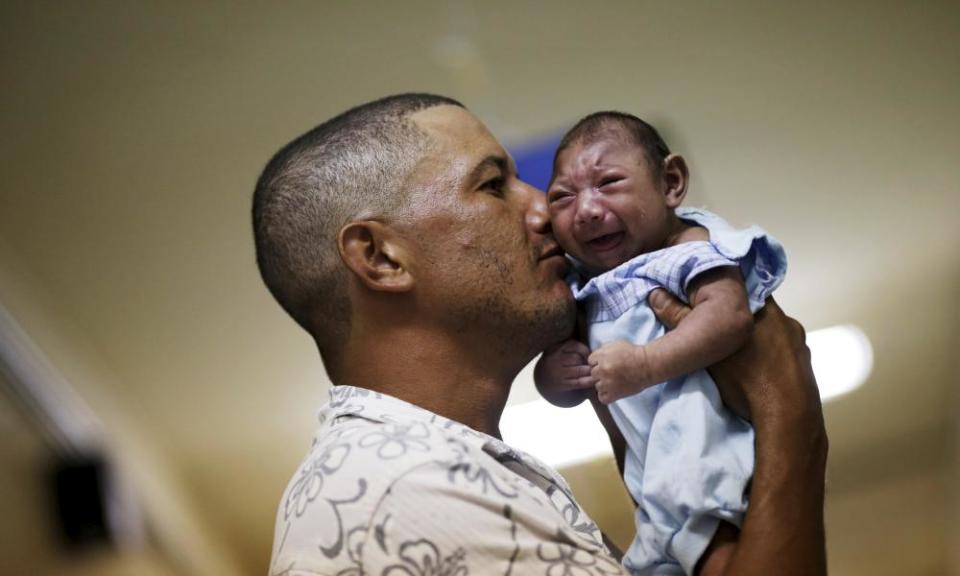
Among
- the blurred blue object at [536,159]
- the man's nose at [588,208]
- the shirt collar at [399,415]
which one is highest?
the blurred blue object at [536,159]

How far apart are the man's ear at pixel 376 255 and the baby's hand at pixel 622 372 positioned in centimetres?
30

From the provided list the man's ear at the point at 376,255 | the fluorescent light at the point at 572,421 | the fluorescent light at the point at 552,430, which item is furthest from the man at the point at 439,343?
the fluorescent light at the point at 552,430

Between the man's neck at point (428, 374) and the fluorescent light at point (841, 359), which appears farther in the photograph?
the fluorescent light at point (841, 359)

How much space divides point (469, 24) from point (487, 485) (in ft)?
5.06

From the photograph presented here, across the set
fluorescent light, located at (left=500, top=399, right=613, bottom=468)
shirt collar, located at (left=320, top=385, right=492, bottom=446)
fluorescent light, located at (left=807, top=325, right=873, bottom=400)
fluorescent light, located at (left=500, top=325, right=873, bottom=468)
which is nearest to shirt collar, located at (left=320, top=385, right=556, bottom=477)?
shirt collar, located at (left=320, top=385, right=492, bottom=446)

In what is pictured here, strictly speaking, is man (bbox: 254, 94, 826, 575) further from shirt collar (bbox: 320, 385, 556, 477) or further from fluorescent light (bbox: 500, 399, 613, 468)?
fluorescent light (bbox: 500, 399, 613, 468)

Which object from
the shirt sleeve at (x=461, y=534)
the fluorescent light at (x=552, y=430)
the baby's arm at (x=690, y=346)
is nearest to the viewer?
the shirt sleeve at (x=461, y=534)

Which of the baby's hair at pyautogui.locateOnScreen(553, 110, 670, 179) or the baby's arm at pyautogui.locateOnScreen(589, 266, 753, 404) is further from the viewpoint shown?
the baby's hair at pyautogui.locateOnScreen(553, 110, 670, 179)

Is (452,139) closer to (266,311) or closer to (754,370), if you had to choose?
(754,370)

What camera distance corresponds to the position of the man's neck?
1.24m

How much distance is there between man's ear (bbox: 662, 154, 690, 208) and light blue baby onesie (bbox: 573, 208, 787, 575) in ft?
0.18

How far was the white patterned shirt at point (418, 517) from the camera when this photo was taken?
0.95 metres

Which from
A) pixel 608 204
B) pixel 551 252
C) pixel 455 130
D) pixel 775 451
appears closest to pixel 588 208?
pixel 608 204

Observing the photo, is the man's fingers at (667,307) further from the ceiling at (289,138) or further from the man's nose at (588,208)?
the ceiling at (289,138)
